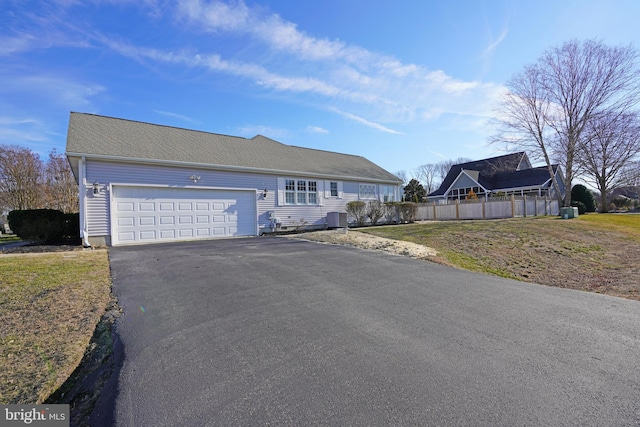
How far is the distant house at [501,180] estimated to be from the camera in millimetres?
30109

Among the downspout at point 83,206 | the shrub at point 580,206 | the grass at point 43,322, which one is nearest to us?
the grass at point 43,322

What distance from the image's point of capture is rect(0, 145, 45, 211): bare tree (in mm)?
24766

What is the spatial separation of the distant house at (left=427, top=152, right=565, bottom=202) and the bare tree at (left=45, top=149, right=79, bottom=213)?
36470 mm

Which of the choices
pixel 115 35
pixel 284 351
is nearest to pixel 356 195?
pixel 115 35

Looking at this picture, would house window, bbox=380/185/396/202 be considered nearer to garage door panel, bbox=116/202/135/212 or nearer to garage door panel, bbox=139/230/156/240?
garage door panel, bbox=139/230/156/240

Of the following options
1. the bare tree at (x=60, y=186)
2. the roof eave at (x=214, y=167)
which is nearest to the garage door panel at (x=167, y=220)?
the roof eave at (x=214, y=167)

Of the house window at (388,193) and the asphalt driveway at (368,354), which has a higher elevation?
the house window at (388,193)

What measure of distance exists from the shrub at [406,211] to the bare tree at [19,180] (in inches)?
1128

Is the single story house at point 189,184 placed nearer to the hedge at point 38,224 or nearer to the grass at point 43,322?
the hedge at point 38,224

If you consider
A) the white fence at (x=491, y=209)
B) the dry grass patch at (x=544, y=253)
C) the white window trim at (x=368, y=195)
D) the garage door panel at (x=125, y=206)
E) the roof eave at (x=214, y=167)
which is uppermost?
the roof eave at (x=214, y=167)

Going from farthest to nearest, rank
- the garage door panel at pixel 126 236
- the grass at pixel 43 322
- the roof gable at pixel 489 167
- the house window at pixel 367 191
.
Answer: the roof gable at pixel 489 167
the house window at pixel 367 191
the garage door panel at pixel 126 236
the grass at pixel 43 322

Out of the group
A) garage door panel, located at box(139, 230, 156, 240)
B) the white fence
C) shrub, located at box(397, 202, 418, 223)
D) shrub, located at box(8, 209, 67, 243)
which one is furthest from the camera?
the white fence

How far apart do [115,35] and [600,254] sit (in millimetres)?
17897

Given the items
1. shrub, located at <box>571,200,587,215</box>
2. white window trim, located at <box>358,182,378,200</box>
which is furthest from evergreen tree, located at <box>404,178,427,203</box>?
white window trim, located at <box>358,182,378,200</box>
